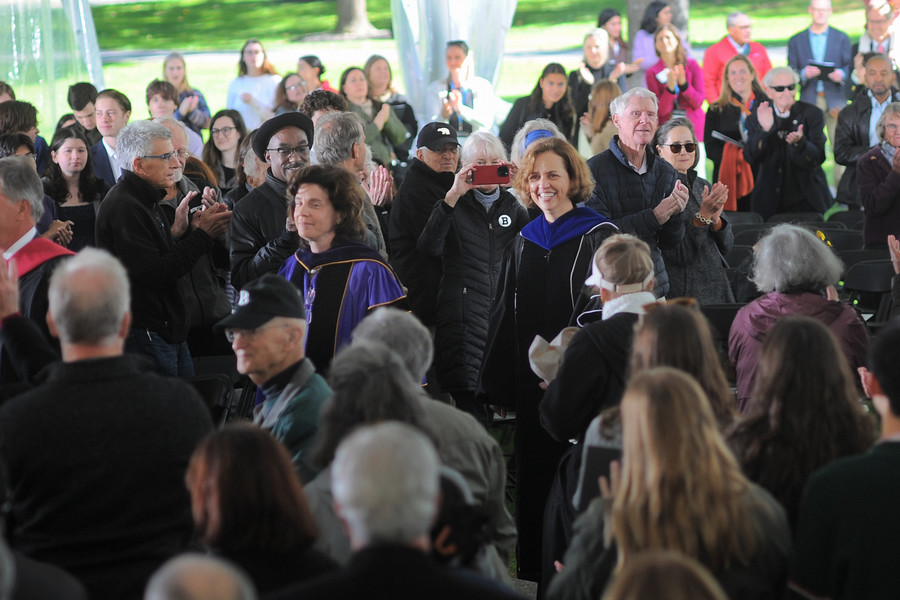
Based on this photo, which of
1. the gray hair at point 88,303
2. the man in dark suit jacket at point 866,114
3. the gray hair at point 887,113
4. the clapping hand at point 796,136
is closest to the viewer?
the gray hair at point 88,303

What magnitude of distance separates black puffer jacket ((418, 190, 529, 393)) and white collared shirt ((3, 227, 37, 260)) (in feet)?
6.79

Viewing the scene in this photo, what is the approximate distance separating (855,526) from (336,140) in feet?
11.7

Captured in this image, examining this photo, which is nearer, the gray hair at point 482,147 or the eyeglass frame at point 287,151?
the eyeglass frame at point 287,151

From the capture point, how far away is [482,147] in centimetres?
599

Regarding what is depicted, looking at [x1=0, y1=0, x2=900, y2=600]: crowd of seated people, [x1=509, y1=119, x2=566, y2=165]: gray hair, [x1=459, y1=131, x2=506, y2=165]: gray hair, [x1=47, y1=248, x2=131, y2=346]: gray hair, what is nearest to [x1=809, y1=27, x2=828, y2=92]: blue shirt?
[x1=0, y1=0, x2=900, y2=600]: crowd of seated people

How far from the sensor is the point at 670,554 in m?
2.04

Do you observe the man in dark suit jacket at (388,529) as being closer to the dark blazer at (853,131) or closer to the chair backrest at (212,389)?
the chair backrest at (212,389)

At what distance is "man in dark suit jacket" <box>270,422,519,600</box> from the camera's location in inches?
85.4

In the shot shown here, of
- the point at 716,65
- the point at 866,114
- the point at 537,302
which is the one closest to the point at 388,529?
the point at 537,302

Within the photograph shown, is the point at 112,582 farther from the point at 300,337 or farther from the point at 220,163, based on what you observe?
the point at 220,163

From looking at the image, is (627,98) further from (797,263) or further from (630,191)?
(797,263)

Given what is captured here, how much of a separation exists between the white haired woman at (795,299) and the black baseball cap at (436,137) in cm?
228

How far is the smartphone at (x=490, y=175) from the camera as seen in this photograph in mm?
5758

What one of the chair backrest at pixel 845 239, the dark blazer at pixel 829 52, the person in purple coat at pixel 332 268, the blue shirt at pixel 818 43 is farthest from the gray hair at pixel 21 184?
the blue shirt at pixel 818 43
